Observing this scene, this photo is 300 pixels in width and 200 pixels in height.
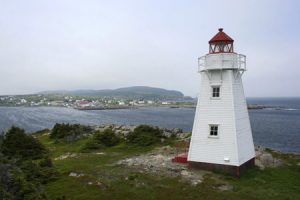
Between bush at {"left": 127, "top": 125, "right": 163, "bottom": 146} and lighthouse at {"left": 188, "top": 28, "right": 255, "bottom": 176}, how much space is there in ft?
34.5

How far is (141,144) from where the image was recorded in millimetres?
31672

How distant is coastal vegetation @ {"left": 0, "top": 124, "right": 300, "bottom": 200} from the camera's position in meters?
16.8

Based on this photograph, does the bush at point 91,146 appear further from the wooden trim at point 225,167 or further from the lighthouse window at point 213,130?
the lighthouse window at point 213,130

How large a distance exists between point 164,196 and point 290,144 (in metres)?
40.6

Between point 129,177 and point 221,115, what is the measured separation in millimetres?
7082

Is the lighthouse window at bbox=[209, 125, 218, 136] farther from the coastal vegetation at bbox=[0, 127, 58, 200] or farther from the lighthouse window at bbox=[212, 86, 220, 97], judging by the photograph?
the coastal vegetation at bbox=[0, 127, 58, 200]

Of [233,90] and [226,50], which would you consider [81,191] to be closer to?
[233,90]

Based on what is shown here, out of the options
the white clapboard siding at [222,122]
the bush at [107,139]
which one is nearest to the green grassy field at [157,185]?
the white clapboard siding at [222,122]

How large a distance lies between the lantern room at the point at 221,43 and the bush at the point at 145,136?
1362 cm

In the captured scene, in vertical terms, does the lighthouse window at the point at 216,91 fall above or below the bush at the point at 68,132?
above

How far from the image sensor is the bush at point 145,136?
32.1 metres

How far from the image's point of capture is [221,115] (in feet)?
68.9

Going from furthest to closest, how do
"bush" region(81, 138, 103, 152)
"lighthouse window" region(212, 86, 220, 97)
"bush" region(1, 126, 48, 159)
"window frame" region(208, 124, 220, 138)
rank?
"bush" region(81, 138, 103, 152)
"bush" region(1, 126, 48, 159)
"lighthouse window" region(212, 86, 220, 97)
"window frame" region(208, 124, 220, 138)

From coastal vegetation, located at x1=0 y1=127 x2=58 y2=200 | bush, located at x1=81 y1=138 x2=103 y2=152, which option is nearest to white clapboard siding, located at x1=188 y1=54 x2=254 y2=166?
coastal vegetation, located at x1=0 y1=127 x2=58 y2=200
